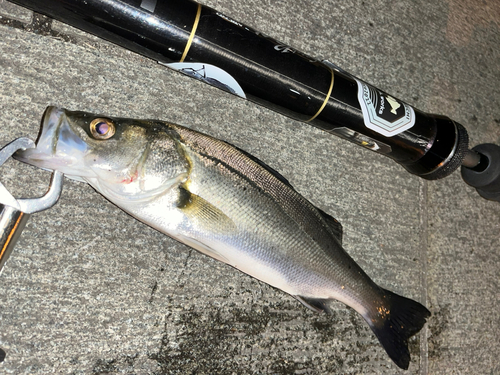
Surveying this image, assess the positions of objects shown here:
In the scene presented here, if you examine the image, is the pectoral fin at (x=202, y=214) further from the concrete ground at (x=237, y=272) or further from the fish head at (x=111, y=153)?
the concrete ground at (x=237, y=272)

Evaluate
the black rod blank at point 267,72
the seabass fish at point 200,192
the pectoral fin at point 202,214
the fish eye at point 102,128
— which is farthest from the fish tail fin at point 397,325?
the fish eye at point 102,128

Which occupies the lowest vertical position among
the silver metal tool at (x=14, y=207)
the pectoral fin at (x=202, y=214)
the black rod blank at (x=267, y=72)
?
the silver metal tool at (x=14, y=207)

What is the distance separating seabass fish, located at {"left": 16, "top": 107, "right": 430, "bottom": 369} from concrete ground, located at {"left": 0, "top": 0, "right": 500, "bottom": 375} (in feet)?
0.96

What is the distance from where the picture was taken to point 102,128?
1.46 metres

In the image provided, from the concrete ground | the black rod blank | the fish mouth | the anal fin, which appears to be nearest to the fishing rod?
the black rod blank

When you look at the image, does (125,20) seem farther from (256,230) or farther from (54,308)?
(54,308)

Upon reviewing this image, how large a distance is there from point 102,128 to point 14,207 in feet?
1.41

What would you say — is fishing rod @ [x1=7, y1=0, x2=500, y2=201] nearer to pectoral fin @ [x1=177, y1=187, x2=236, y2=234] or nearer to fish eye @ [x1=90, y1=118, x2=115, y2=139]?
fish eye @ [x1=90, y1=118, x2=115, y2=139]

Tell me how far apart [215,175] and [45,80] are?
90 centimetres

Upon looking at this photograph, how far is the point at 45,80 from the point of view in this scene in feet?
5.50

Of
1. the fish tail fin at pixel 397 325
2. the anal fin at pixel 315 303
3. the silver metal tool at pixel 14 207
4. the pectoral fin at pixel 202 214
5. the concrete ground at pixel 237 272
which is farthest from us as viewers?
the fish tail fin at pixel 397 325

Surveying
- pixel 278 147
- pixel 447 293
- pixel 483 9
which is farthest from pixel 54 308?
pixel 483 9

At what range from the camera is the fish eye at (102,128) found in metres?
1.46

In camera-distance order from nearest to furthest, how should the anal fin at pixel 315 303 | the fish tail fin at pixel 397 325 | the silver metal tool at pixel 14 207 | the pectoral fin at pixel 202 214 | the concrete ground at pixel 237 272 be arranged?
the silver metal tool at pixel 14 207, the pectoral fin at pixel 202 214, the concrete ground at pixel 237 272, the anal fin at pixel 315 303, the fish tail fin at pixel 397 325
